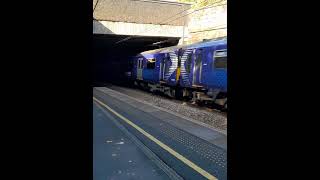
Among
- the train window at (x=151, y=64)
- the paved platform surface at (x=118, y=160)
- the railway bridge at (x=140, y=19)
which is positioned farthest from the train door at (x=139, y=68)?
the paved platform surface at (x=118, y=160)

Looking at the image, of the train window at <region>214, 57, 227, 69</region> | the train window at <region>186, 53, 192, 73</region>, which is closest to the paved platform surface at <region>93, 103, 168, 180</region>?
the train window at <region>214, 57, 227, 69</region>

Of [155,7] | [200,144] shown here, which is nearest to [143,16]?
[155,7]

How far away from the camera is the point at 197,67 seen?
14.8 meters

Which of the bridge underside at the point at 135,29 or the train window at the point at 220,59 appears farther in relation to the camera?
the bridge underside at the point at 135,29

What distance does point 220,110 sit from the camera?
44.5 ft

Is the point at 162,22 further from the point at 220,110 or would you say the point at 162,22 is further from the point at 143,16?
the point at 220,110

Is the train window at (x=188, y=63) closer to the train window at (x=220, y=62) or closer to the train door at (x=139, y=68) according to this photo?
the train window at (x=220, y=62)

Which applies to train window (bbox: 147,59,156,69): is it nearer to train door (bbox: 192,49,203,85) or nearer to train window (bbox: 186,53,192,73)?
train window (bbox: 186,53,192,73)

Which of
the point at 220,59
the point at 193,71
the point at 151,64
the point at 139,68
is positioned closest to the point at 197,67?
the point at 193,71

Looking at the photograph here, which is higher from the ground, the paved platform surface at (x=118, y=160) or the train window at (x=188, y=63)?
the train window at (x=188, y=63)

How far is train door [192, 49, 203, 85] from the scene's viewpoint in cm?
1452

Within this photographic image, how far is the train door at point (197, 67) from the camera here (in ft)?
47.6

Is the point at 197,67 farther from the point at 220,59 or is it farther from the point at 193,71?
the point at 220,59
